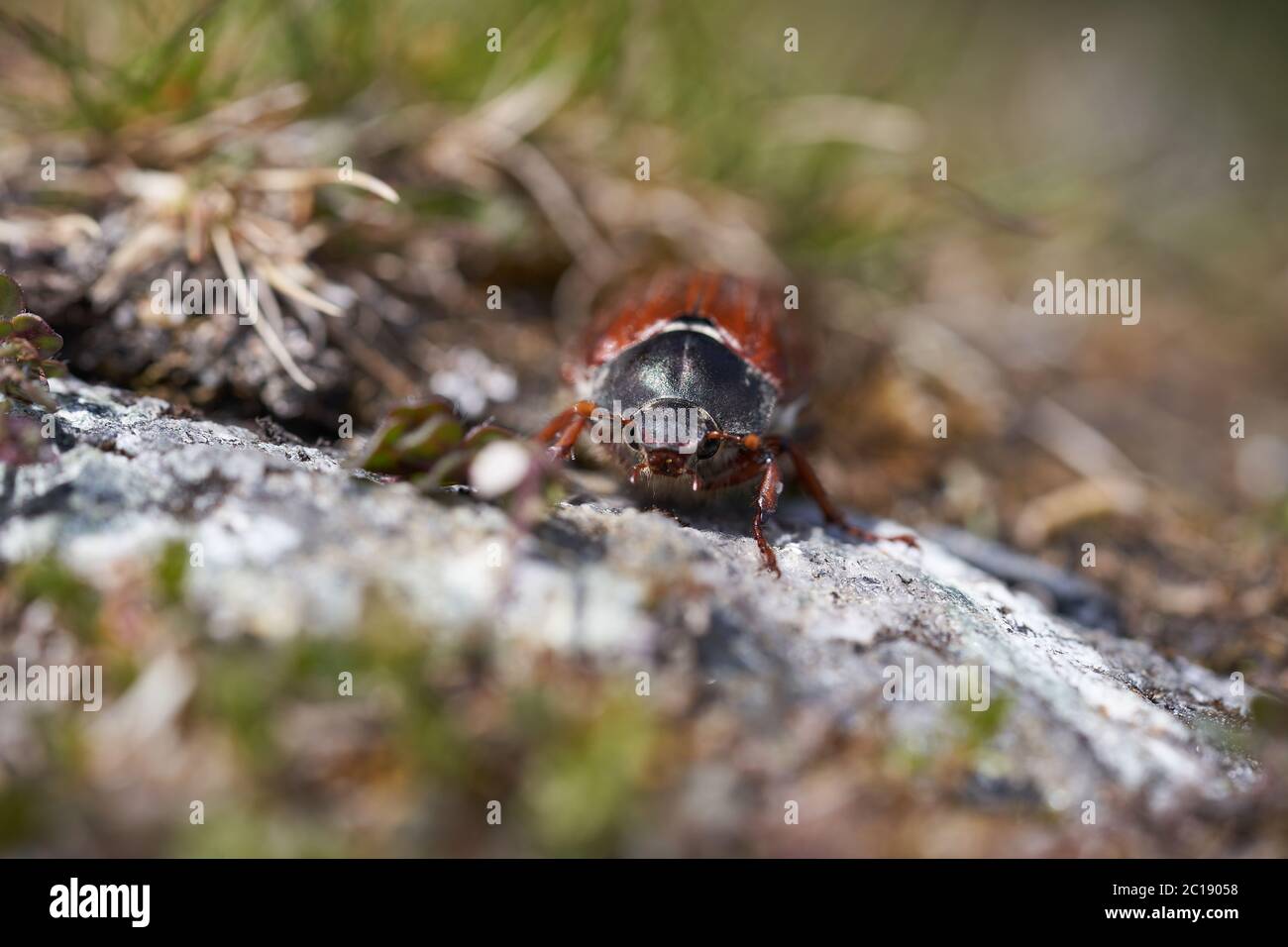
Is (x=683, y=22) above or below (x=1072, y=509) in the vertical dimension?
above

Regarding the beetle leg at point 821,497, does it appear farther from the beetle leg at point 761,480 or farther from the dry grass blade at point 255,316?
the dry grass blade at point 255,316

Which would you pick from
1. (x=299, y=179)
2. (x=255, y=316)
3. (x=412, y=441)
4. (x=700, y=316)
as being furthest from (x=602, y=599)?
(x=299, y=179)

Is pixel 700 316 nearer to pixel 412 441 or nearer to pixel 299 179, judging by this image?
pixel 412 441

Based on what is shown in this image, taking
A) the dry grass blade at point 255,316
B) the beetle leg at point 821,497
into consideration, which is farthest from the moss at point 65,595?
the beetle leg at point 821,497

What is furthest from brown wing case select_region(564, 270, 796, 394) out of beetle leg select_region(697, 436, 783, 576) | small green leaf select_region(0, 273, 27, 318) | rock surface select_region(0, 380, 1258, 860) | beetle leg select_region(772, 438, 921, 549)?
small green leaf select_region(0, 273, 27, 318)
